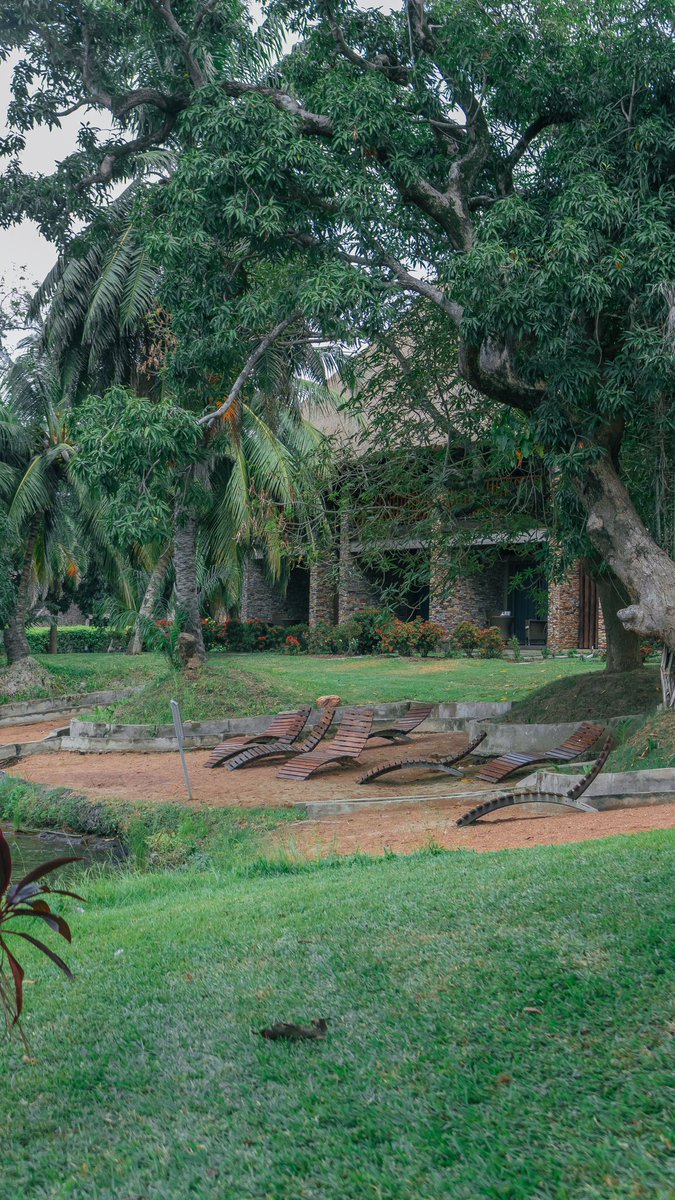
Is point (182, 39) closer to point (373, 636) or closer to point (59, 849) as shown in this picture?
point (59, 849)

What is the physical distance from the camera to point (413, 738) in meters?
15.2

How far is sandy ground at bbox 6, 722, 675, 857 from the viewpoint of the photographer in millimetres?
7934

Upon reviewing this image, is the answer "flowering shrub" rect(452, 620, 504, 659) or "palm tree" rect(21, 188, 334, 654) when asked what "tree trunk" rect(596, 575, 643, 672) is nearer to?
"palm tree" rect(21, 188, 334, 654)

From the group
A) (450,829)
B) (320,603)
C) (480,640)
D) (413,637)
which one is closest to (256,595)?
(320,603)

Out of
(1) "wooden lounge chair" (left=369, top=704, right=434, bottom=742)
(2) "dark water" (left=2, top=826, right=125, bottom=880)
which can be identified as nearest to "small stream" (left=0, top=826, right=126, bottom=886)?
(2) "dark water" (left=2, top=826, right=125, bottom=880)

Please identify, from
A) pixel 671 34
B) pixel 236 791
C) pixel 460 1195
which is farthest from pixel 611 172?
pixel 460 1195

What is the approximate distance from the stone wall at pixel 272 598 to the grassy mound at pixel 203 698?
16626 millimetres

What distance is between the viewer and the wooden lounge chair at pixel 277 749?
13375mm

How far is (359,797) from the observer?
10.9 metres

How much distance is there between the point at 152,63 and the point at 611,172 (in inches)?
210

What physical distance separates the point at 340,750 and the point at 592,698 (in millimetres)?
3278

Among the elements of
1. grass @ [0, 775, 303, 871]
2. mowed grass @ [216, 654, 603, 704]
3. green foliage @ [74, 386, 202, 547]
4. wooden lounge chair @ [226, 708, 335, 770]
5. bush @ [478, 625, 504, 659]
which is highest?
green foliage @ [74, 386, 202, 547]

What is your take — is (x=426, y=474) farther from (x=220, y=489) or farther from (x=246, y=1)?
(x=220, y=489)

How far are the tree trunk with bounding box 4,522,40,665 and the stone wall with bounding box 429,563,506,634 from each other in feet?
32.5
